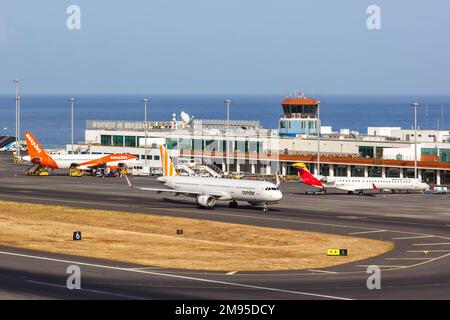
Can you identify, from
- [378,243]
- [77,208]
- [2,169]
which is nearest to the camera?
[378,243]

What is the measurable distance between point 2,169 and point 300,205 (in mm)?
89560

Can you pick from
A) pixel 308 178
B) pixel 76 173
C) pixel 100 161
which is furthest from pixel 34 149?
pixel 308 178

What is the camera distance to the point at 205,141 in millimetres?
199000

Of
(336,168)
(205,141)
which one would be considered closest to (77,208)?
(336,168)

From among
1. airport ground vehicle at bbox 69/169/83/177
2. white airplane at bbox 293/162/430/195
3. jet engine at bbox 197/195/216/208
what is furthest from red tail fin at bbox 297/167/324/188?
airport ground vehicle at bbox 69/169/83/177

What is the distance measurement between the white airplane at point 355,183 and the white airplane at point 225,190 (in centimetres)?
2511

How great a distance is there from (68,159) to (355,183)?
5973 cm

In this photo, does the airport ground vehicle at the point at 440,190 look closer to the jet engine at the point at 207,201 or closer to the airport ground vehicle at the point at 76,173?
the jet engine at the point at 207,201

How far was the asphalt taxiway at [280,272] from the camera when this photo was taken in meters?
56.4

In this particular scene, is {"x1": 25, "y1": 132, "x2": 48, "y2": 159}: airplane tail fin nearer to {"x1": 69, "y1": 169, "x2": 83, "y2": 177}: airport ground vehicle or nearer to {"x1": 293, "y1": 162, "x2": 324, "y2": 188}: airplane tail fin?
{"x1": 69, "y1": 169, "x2": 83, "y2": 177}: airport ground vehicle

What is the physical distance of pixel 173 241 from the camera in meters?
84.1

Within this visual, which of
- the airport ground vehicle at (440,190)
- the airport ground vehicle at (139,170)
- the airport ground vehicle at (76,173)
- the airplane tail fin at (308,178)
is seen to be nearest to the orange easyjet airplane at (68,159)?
the airport ground vehicle at (76,173)

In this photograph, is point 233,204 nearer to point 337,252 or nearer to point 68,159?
point 337,252
